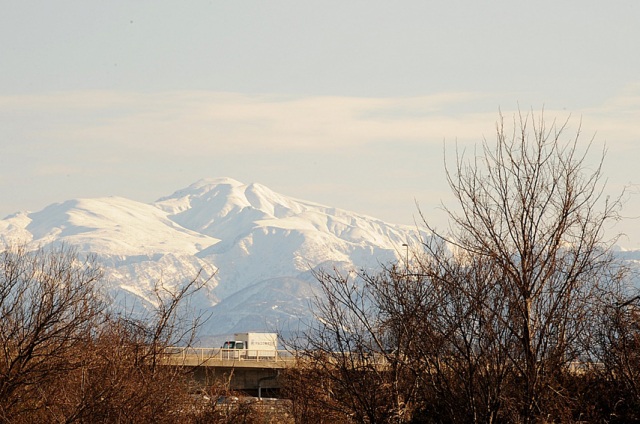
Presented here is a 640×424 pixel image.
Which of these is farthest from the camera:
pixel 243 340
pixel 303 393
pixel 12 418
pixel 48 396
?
pixel 243 340

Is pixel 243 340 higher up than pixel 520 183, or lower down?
higher up

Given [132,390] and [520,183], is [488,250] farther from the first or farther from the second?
[132,390]

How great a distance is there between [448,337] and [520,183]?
9.46ft

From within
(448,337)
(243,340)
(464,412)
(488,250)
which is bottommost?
(464,412)

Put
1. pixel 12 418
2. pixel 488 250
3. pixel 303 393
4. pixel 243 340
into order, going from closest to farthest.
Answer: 1. pixel 488 250
2. pixel 12 418
3. pixel 303 393
4. pixel 243 340

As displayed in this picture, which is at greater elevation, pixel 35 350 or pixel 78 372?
pixel 35 350

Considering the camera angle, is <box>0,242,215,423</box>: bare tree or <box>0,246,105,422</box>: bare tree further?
<box>0,246,105,422</box>: bare tree

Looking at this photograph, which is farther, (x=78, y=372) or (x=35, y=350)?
(x=78, y=372)

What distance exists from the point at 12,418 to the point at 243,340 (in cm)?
9707

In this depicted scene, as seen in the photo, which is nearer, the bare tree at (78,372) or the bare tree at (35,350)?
the bare tree at (78,372)

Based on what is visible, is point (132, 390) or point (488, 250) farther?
point (132, 390)

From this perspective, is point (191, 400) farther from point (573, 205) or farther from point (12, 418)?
point (573, 205)

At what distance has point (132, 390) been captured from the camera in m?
30.8

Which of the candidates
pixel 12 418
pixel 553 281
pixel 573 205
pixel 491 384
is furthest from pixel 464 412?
pixel 12 418
